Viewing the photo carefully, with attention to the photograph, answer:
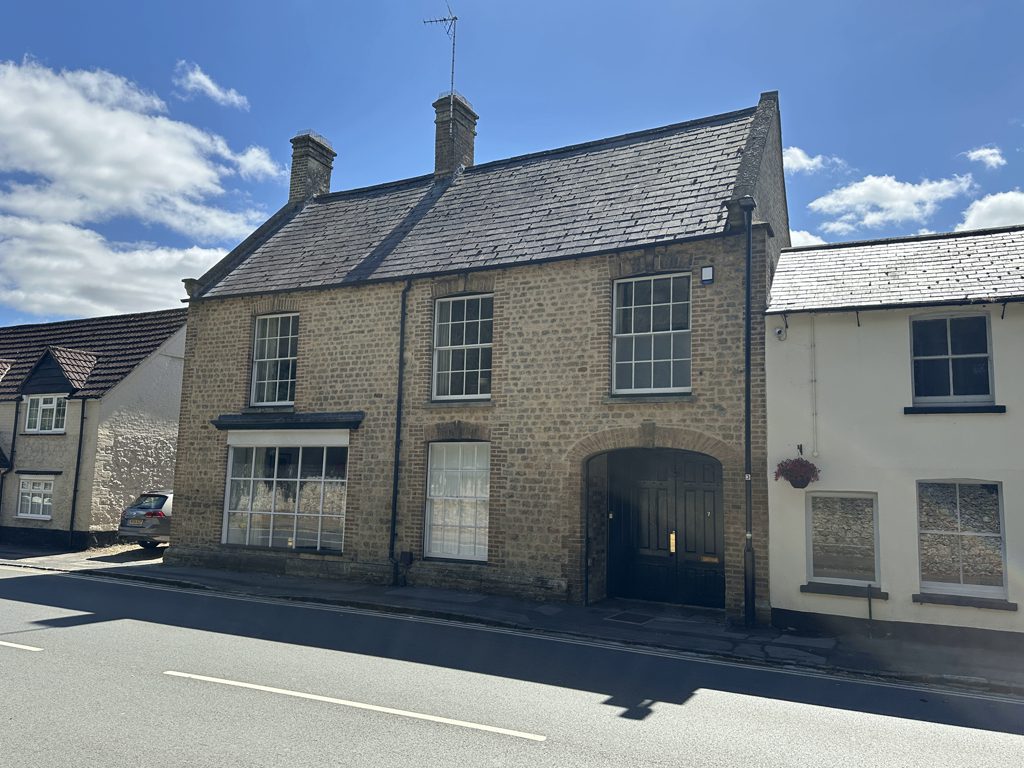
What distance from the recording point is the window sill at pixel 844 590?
10898 mm

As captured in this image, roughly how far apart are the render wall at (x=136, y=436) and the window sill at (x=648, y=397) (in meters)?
15.2

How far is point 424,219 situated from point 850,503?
11.0 meters

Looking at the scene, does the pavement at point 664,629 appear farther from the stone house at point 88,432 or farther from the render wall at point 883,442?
the stone house at point 88,432

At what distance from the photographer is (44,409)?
22141 millimetres

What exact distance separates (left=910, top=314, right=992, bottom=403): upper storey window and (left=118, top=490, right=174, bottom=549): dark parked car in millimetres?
16747

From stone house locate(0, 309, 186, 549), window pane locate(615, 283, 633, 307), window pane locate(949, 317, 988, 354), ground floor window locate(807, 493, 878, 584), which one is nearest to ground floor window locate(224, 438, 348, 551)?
stone house locate(0, 309, 186, 549)

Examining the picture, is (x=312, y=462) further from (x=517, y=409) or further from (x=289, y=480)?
(x=517, y=409)

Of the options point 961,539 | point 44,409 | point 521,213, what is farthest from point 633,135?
point 44,409

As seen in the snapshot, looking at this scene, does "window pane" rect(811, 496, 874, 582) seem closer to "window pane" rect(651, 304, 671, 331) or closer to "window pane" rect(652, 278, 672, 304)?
"window pane" rect(651, 304, 671, 331)

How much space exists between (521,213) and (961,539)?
1007 centimetres

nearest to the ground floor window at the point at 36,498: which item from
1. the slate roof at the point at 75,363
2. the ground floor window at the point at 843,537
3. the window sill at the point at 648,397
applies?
the slate roof at the point at 75,363

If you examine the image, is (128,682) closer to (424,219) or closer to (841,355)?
(841,355)

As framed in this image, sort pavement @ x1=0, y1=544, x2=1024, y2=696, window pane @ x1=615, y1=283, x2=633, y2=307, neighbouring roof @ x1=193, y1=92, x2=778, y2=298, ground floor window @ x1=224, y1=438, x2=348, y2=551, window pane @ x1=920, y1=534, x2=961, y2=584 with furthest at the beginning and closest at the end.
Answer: ground floor window @ x1=224, y1=438, x2=348, y2=551 → neighbouring roof @ x1=193, y1=92, x2=778, y2=298 → window pane @ x1=615, y1=283, x2=633, y2=307 → window pane @ x1=920, y1=534, x2=961, y2=584 → pavement @ x1=0, y1=544, x2=1024, y2=696

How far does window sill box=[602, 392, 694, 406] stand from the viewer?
12.6 m
